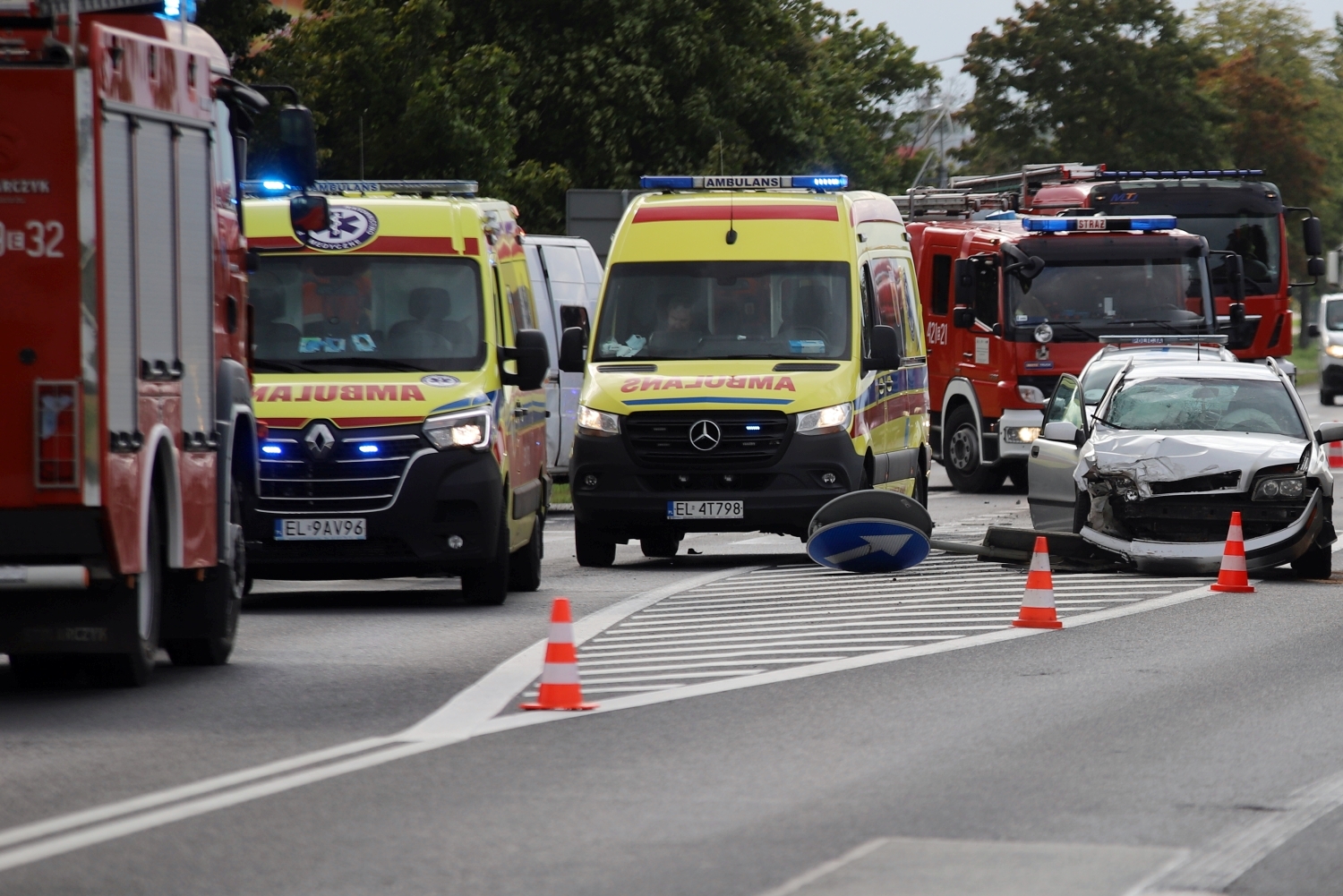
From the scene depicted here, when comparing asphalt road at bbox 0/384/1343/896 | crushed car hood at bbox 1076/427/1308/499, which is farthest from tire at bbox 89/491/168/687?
crushed car hood at bbox 1076/427/1308/499

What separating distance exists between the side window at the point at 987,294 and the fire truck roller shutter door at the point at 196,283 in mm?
17374

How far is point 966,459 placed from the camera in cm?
2948

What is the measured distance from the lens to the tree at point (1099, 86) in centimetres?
7100

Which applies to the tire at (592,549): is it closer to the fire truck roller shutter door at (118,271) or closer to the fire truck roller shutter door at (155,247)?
the fire truck roller shutter door at (155,247)

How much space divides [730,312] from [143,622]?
29.6 ft

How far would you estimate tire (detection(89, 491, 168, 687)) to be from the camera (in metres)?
10.8

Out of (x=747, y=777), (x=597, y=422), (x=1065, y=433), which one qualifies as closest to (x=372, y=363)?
(x=597, y=422)

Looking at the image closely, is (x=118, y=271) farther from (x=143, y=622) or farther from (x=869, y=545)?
(x=869, y=545)

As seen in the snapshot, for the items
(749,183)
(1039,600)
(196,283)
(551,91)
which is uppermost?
(551,91)

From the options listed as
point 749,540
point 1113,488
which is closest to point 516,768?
point 1113,488

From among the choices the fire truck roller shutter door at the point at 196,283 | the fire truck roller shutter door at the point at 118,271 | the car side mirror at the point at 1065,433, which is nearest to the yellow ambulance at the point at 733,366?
the car side mirror at the point at 1065,433

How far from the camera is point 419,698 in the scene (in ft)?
35.8

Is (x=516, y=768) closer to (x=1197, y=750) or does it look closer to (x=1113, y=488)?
(x=1197, y=750)

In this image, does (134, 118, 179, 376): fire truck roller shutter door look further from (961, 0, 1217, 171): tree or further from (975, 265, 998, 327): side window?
(961, 0, 1217, 171): tree
